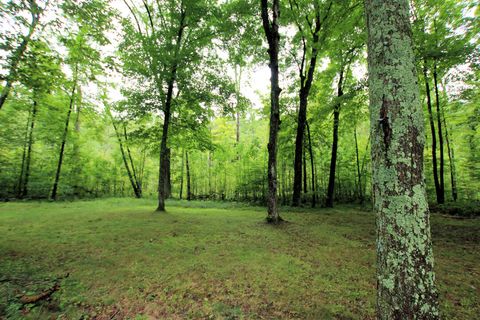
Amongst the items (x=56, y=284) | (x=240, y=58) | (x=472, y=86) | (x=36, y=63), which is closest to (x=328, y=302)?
(x=56, y=284)

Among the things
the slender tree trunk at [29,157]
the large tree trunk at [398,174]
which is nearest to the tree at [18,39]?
the large tree trunk at [398,174]

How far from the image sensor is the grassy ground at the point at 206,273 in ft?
9.25

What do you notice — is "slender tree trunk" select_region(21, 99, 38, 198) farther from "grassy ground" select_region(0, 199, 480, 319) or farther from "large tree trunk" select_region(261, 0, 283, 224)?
"large tree trunk" select_region(261, 0, 283, 224)

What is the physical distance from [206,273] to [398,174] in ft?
11.4

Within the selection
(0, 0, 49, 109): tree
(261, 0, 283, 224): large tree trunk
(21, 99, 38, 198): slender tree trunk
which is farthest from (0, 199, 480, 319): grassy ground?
(21, 99, 38, 198): slender tree trunk

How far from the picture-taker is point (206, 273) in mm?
3779

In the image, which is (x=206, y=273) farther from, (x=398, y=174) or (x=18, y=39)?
(x=18, y=39)

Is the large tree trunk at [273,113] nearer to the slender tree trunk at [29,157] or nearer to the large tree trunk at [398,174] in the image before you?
the large tree trunk at [398,174]

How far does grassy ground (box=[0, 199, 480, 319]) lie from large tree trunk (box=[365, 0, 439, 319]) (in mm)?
1520

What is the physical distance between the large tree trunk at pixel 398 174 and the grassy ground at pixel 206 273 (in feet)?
4.99

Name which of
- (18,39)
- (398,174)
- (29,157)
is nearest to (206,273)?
(398,174)

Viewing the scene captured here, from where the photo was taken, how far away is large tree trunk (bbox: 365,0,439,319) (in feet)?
4.90

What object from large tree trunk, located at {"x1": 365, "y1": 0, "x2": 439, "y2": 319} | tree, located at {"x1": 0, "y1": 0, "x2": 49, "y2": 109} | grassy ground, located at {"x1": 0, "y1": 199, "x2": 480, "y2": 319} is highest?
tree, located at {"x1": 0, "y1": 0, "x2": 49, "y2": 109}

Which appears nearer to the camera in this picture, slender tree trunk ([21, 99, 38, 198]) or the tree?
the tree
